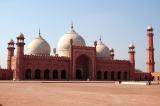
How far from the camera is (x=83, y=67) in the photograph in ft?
140

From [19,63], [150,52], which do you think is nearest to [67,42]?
[19,63]

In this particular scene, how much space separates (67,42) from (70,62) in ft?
Result: 13.8

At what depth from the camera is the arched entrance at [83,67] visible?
41.6m

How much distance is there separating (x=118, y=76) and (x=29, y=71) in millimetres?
13470

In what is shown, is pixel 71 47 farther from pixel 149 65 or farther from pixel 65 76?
pixel 149 65

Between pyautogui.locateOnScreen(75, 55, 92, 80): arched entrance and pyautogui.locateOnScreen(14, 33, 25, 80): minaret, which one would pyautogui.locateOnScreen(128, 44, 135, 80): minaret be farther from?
pyautogui.locateOnScreen(14, 33, 25, 80): minaret

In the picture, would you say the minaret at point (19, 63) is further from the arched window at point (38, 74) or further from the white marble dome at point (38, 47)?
the white marble dome at point (38, 47)

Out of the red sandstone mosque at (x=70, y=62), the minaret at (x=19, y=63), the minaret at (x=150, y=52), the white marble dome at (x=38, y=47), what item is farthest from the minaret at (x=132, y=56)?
the minaret at (x=19, y=63)

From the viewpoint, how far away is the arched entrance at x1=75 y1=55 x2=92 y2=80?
41625 millimetres

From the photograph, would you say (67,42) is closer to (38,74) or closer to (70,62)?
(70,62)

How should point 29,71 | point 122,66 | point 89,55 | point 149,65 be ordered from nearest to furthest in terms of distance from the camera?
1. point 29,71
2. point 89,55
3. point 122,66
4. point 149,65

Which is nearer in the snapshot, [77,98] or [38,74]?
[77,98]

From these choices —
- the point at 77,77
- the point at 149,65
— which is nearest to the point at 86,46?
the point at 77,77

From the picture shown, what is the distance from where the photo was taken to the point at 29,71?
1478 inches
